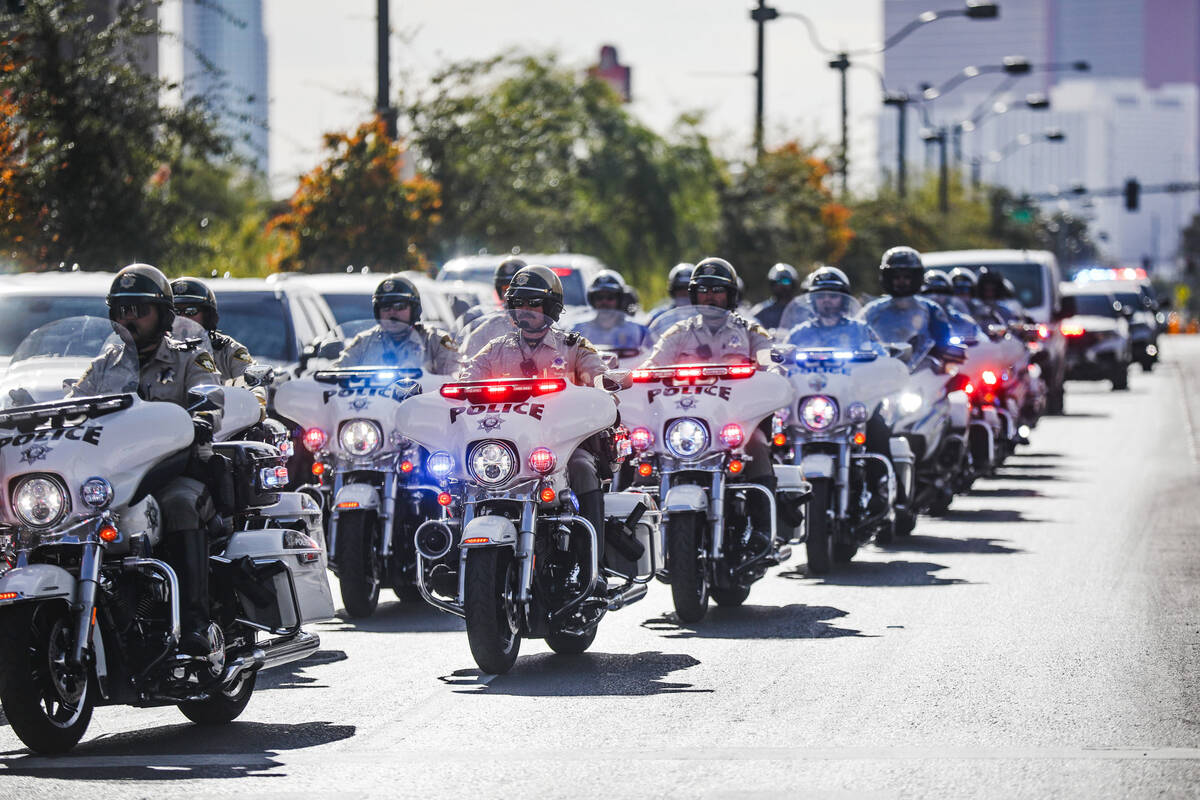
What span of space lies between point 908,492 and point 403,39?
63.9 feet

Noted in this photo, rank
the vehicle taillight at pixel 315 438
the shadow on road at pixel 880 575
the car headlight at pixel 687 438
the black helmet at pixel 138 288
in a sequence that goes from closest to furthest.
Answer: the black helmet at pixel 138 288 → the car headlight at pixel 687 438 → the vehicle taillight at pixel 315 438 → the shadow on road at pixel 880 575

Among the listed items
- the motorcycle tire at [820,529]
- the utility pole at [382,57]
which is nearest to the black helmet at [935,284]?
the motorcycle tire at [820,529]

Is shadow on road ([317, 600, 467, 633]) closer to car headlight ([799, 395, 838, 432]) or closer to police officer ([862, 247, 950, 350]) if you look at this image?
car headlight ([799, 395, 838, 432])

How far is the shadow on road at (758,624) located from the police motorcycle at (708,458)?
6.1 inches

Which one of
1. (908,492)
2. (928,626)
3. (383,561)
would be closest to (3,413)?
(383,561)

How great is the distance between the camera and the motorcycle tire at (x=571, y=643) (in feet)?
34.4

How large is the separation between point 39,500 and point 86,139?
673 inches

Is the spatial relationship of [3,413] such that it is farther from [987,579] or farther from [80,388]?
[987,579]

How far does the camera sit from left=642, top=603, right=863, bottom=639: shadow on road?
37.1 ft

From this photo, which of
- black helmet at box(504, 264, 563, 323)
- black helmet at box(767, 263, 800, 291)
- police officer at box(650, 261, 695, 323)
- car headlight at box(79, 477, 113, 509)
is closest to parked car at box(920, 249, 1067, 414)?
police officer at box(650, 261, 695, 323)

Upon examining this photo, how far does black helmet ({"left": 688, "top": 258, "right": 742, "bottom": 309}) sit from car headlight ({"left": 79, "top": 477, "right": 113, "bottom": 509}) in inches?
206

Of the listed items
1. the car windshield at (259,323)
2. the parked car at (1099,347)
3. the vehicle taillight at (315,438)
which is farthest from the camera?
the parked car at (1099,347)

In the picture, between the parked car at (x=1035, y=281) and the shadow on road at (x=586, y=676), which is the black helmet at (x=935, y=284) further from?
the shadow on road at (x=586, y=676)

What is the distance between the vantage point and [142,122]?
25.3 meters
